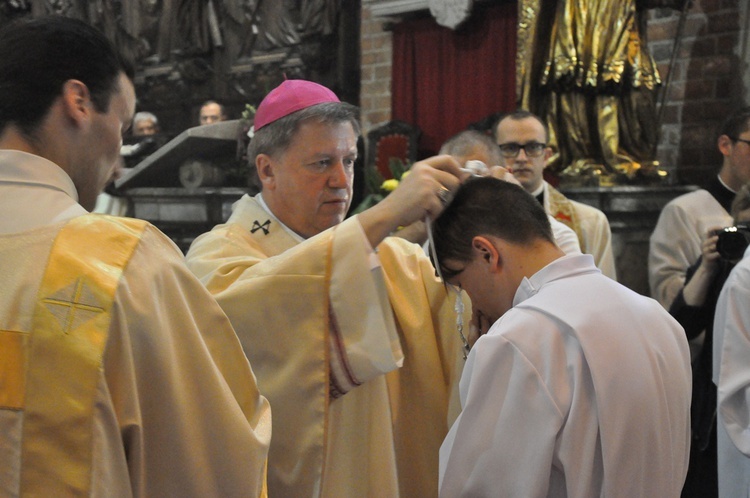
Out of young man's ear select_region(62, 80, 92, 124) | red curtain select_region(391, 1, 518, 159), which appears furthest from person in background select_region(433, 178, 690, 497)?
red curtain select_region(391, 1, 518, 159)

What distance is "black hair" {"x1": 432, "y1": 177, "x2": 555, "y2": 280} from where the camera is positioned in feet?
6.12

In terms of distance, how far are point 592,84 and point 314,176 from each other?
327 centimetres

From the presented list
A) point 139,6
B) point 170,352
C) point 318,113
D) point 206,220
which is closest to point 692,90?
point 206,220

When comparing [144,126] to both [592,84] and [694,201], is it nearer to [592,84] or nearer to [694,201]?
[592,84]

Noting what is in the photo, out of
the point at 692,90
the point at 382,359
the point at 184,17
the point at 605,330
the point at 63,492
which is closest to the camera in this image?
the point at 63,492

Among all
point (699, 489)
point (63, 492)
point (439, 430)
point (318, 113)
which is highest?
point (318, 113)

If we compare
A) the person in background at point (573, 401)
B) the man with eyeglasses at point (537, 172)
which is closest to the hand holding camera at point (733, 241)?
the man with eyeglasses at point (537, 172)

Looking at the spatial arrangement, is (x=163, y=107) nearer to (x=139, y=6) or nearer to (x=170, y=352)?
(x=139, y=6)

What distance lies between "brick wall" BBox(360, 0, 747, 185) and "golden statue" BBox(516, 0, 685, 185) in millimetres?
589

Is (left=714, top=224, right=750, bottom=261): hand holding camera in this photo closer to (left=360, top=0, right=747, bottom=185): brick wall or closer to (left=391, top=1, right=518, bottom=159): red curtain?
(left=360, top=0, right=747, bottom=185): brick wall

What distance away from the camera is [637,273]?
5.13m

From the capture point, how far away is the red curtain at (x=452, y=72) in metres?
6.81

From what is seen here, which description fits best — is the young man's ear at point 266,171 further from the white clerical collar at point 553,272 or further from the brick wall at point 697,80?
the brick wall at point 697,80

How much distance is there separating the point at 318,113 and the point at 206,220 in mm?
4727
